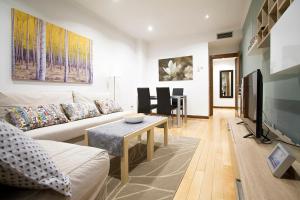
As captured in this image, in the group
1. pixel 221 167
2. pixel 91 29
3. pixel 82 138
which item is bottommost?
pixel 221 167

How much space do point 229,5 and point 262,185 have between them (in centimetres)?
373

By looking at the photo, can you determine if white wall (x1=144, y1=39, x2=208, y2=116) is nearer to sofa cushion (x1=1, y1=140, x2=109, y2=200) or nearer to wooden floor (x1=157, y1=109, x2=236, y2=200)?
wooden floor (x1=157, y1=109, x2=236, y2=200)

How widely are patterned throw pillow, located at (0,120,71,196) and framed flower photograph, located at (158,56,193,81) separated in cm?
491

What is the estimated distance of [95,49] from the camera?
146 inches

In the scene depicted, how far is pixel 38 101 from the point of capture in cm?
220

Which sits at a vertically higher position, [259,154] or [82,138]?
[259,154]

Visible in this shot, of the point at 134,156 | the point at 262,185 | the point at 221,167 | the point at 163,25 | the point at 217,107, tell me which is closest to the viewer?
the point at 262,185

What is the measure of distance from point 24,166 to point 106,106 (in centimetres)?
261

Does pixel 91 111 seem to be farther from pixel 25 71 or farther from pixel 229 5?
pixel 229 5

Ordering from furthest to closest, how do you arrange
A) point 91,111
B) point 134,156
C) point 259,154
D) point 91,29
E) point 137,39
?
point 137,39, point 91,29, point 91,111, point 134,156, point 259,154

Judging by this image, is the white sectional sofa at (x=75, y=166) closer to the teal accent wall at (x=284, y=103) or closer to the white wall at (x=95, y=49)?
the white wall at (x=95, y=49)

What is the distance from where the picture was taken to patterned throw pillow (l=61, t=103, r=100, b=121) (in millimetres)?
2424

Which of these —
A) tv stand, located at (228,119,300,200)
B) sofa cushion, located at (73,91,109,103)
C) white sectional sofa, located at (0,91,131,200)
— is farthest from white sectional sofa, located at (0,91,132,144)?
tv stand, located at (228,119,300,200)

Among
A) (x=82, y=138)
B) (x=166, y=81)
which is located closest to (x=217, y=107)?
(x=166, y=81)
